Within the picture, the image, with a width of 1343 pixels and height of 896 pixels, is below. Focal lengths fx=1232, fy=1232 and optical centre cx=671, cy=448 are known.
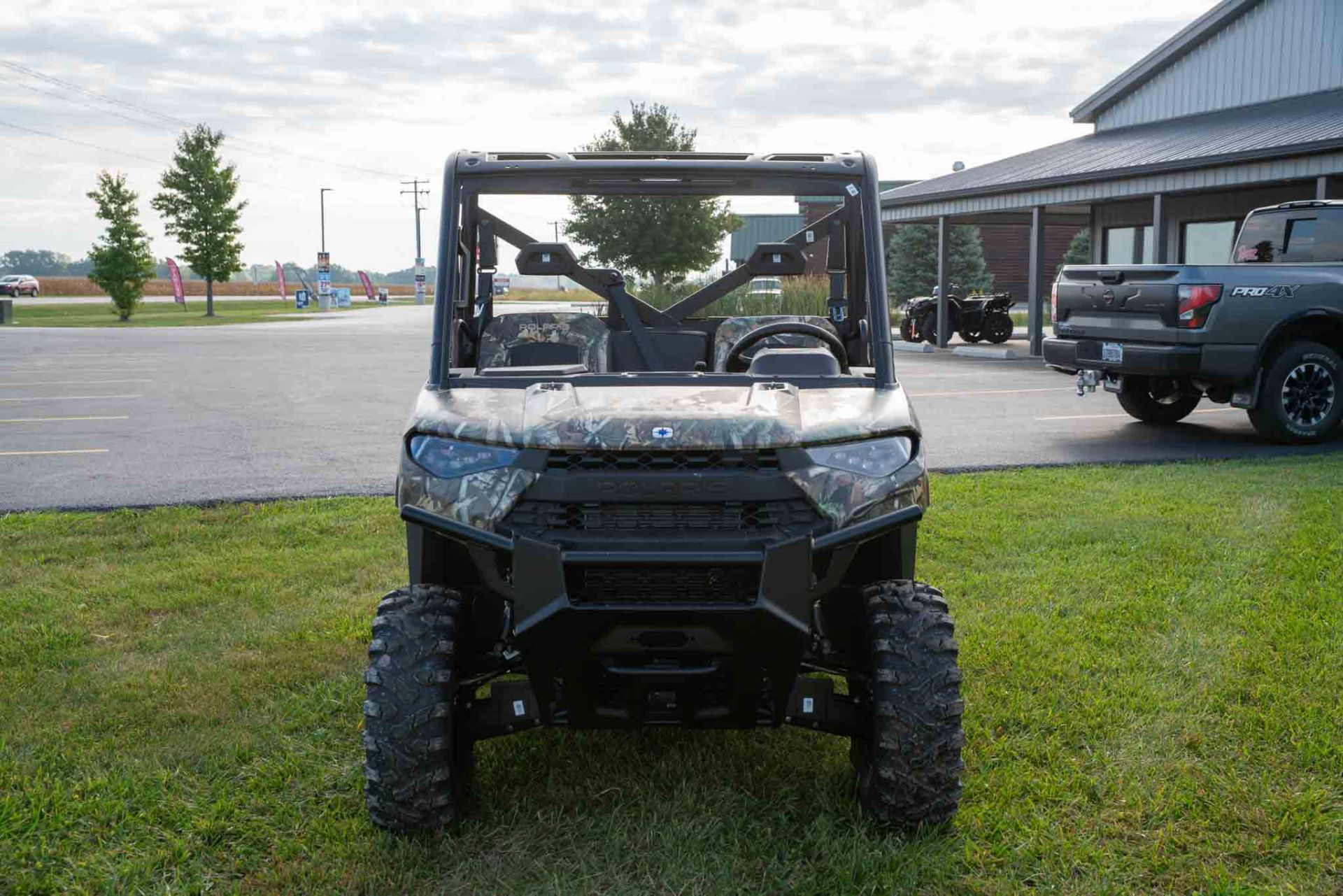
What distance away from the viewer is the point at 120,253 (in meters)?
47.8

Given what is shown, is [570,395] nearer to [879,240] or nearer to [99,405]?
[879,240]

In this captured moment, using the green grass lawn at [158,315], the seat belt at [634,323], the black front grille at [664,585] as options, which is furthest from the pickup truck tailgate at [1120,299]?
the green grass lawn at [158,315]

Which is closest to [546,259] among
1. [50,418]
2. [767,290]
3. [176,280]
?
[50,418]

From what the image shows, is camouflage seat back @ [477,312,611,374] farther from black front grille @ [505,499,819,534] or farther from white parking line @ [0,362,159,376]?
white parking line @ [0,362,159,376]

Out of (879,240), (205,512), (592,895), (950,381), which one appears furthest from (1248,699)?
(950,381)

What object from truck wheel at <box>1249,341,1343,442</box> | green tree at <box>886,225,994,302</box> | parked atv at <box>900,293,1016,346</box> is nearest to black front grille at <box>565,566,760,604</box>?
truck wheel at <box>1249,341,1343,442</box>

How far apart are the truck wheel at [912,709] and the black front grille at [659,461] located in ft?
2.08

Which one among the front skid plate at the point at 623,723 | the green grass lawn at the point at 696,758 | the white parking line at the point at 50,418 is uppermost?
the front skid plate at the point at 623,723

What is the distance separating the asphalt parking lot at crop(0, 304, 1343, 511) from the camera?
9352 millimetres

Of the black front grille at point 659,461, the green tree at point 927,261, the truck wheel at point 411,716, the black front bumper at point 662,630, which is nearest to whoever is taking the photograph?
the black front bumper at point 662,630

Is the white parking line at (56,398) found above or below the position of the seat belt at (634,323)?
below

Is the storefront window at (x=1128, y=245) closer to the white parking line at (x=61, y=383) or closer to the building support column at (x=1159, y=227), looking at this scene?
the building support column at (x=1159, y=227)

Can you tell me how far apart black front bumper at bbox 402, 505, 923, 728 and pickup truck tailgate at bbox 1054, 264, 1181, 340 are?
27.5 ft

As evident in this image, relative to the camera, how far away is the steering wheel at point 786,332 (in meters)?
4.28
